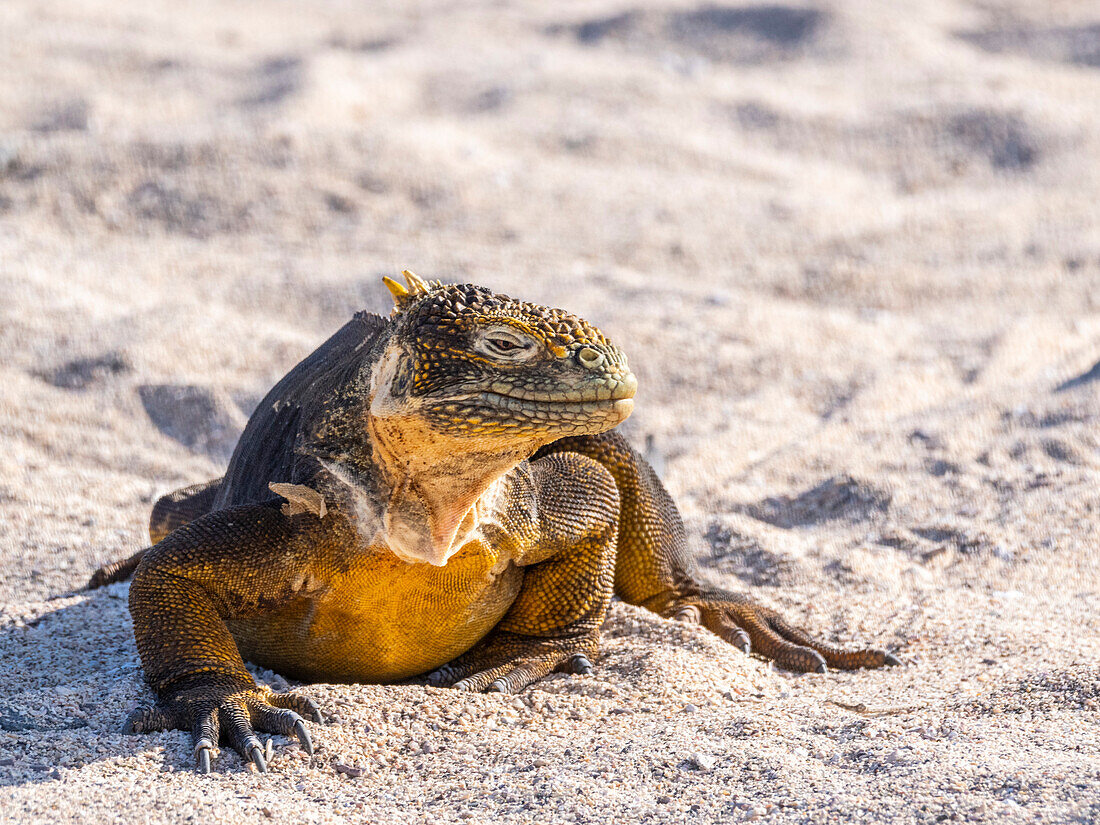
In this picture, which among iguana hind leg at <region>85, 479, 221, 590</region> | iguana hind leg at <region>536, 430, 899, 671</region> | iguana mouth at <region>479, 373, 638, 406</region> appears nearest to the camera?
iguana mouth at <region>479, 373, 638, 406</region>

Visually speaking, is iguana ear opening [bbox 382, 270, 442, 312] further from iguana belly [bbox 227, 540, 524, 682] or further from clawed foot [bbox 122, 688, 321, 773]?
clawed foot [bbox 122, 688, 321, 773]

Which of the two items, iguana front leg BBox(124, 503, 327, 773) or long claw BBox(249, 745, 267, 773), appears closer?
long claw BBox(249, 745, 267, 773)

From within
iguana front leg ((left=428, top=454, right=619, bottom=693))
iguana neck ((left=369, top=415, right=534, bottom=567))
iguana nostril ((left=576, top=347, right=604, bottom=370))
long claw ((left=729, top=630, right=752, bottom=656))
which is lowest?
long claw ((left=729, top=630, right=752, bottom=656))

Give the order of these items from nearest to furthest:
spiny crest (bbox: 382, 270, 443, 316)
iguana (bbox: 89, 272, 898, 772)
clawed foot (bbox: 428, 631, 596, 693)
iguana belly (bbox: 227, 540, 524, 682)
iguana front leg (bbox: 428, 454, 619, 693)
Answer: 1. iguana (bbox: 89, 272, 898, 772)
2. spiny crest (bbox: 382, 270, 443, 316)
3. iguana belly (bbox: 227, 540, 524, 682)
4. clawed foot (bbox: 428, 631, 596, 693)
5. iguana front leg (bbox: 428, 454, 619, 693)

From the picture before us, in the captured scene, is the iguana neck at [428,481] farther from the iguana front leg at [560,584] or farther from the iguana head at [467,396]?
the iguana front leg at [560,584]

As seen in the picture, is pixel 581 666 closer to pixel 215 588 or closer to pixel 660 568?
pixel 660 568

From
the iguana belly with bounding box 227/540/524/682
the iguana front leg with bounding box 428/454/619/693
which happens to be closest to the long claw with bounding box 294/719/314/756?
the iguana belly with bounding box 227/540/524/682

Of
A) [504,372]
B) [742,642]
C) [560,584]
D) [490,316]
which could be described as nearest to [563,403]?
[504,372]
